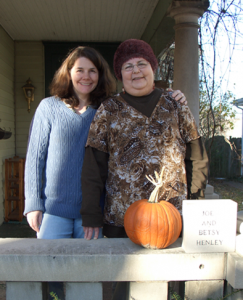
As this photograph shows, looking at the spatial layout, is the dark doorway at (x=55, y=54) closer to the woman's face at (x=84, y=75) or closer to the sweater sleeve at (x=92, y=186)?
the woman's face at (x=84, y=75)

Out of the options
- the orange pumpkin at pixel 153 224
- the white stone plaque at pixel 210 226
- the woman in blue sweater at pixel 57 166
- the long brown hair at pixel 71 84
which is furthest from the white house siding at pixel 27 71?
the white stone plaque at pixel 210 226

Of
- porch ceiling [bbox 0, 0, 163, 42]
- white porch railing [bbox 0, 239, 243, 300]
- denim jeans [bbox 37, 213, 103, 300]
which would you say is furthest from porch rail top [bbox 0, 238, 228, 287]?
porch ceiling [bbox 0, 0, 163, 42]

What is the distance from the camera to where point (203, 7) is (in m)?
3.28

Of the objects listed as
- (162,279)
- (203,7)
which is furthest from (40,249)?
(203,7)

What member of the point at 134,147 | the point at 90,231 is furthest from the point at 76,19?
the point at 90,231

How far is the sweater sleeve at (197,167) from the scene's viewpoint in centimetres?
165

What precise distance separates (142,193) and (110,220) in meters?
0.24

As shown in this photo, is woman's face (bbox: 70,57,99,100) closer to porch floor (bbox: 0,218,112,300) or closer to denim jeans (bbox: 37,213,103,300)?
denim jeans (bbox: 37,213,103,300)

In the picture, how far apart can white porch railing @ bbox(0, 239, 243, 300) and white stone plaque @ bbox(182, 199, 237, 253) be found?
3 centimetres

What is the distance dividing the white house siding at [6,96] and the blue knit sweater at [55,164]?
336cm

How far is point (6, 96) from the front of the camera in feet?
16.4

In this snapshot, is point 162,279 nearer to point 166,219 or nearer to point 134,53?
point 166,219

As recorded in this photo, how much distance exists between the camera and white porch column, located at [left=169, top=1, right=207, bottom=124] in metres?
3.29

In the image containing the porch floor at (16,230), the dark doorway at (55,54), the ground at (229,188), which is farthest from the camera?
the ground at (229,188)
